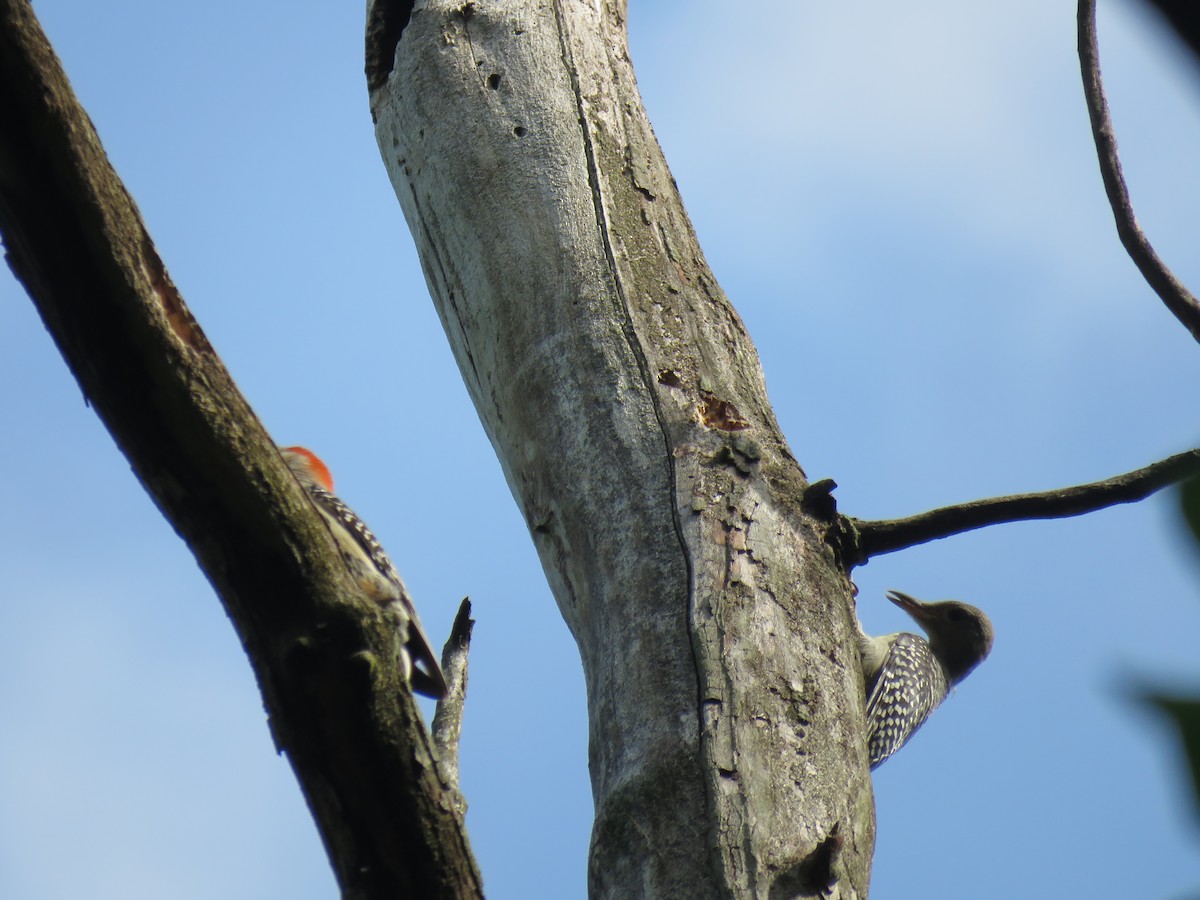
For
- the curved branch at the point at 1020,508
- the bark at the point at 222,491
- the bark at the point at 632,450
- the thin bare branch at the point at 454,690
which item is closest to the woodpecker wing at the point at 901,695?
the thin bare branch at the point at 454,690

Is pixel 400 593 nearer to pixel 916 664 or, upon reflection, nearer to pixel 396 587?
pixel 396 587

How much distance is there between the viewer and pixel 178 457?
66.6 inches

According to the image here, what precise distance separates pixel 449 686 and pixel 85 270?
2.08m

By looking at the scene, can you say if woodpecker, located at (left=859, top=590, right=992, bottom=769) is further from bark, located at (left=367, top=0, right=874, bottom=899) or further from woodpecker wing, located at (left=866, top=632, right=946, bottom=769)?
bark, located at (left=367, top=0, right=874, bottom=899)

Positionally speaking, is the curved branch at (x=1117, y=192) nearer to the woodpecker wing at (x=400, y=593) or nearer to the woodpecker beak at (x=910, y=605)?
the woodpecker wing at (x=400, y=593)

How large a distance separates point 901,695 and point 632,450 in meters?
4.87

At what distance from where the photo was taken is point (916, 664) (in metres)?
7.57

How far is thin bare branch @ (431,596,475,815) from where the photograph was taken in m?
3.39

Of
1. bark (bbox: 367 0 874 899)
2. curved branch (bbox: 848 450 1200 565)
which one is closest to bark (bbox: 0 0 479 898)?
bark (bbox: 367 0 874 899)

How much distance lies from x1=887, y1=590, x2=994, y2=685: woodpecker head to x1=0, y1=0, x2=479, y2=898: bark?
24.7ft

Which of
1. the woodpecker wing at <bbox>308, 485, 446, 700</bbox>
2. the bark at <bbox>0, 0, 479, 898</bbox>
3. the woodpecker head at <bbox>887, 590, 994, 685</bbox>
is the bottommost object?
the bark at <bbox>0, 0, 479, 898</bbox>

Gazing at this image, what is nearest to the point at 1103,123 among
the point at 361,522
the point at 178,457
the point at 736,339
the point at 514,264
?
the point at 736,339

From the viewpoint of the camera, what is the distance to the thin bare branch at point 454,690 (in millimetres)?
3393

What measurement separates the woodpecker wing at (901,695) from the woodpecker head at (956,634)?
72 centimetres
